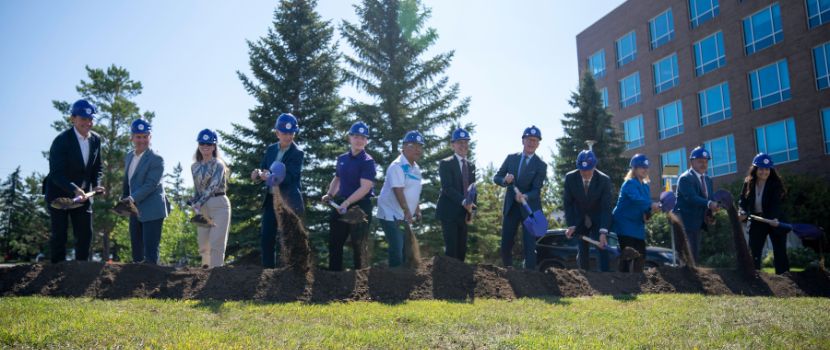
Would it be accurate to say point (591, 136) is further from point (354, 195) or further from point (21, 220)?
point (21, 220)

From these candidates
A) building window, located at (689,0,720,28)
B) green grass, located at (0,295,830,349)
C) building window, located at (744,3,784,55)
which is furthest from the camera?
building window, located at (689,0,720,28)

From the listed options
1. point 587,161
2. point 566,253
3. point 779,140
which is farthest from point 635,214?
point 779,140

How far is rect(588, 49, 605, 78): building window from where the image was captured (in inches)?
1638

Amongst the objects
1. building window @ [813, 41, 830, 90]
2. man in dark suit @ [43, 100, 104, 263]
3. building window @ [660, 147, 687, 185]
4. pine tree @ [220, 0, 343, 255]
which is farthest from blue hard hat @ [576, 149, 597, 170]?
building window @ [660, 147, 687, 185]

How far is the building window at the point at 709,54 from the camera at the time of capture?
105 ft

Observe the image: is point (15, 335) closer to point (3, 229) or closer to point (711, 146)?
point (711, 146)

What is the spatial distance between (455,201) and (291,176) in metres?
2.31

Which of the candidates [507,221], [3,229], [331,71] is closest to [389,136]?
[331,71]

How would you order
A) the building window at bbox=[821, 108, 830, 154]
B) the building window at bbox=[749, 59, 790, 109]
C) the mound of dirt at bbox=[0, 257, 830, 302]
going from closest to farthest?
the mound of dirt at bbox=[0, 257, 830, 302], the building window at bbox=[821, 108, 830, 154], the building window at bbox=[749, 59, 790, 109]

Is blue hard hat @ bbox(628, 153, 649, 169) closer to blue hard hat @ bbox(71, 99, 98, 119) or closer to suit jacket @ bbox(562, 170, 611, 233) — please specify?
suit jacket @ bbox(562, 170, 611, 233)

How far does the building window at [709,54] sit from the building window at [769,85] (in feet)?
7.70

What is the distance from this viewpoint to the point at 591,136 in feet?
96.1

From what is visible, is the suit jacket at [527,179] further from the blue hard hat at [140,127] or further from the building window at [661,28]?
the building window at [661,28]

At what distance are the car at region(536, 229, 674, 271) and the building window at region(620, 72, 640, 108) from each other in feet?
88.8
